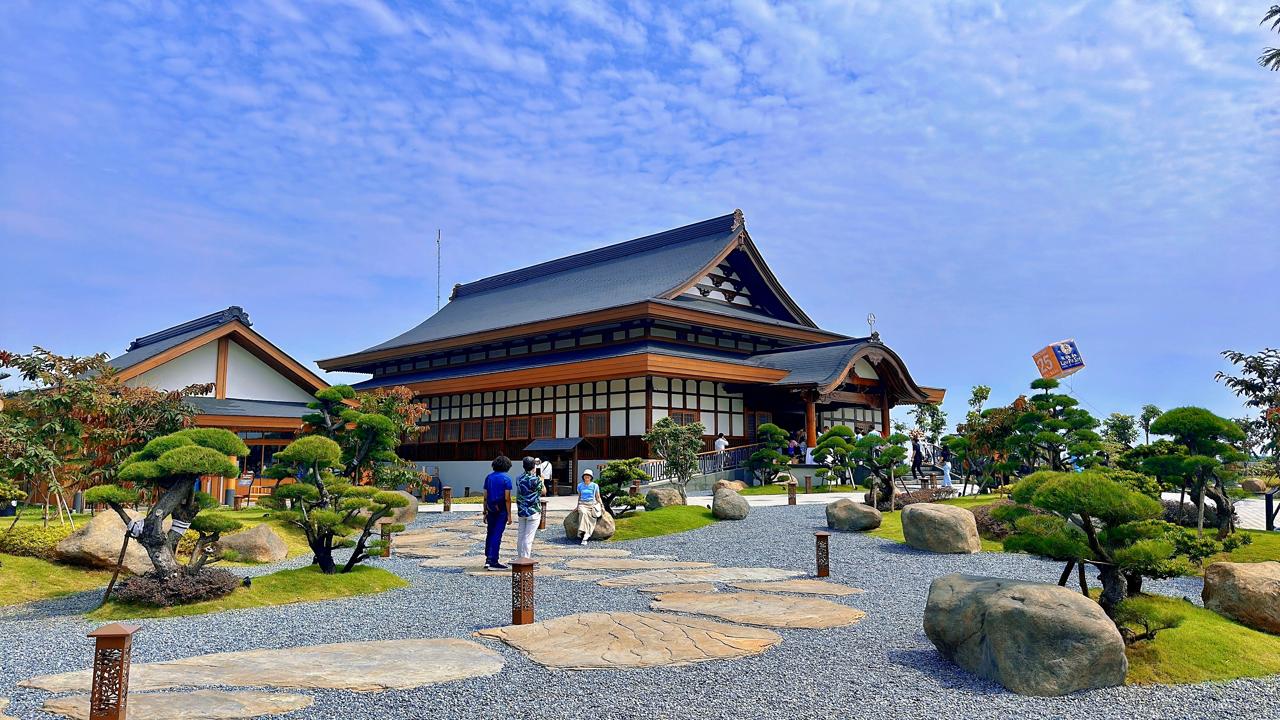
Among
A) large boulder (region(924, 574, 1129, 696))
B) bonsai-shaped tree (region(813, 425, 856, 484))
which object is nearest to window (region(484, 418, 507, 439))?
bonsai-shaped tree (region(813, 425, 856, 484))

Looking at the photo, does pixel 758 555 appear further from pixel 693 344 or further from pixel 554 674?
pixel 693 344

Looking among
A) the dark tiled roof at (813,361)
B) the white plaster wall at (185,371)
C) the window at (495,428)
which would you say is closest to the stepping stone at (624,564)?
the white plaster wall at (185,371)

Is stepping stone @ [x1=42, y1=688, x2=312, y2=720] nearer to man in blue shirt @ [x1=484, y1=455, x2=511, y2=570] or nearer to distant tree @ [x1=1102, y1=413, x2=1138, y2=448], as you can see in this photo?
man in blue shirt @ [x1=484, y1=455, x2=511, y2=570]

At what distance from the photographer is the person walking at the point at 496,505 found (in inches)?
466

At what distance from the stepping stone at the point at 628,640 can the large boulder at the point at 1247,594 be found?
456cm

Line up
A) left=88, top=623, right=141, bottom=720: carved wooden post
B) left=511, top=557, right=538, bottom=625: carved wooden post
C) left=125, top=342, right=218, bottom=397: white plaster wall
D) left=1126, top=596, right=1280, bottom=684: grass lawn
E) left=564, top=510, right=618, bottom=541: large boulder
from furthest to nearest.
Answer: left=125, top=342, right=218, bottom=397: white plaster wall < left=564, top=510, right=618, bottom=541: large boulder < left=511, top=557, right=538, bottom=625: carved wooden post < left=1126, top=596, right=1280, bottom=684: grass lawn < left=88, top=623, right=141, bottom=720: carved wooden post

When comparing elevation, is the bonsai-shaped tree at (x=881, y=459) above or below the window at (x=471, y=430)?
below

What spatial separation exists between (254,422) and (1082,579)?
2010cm

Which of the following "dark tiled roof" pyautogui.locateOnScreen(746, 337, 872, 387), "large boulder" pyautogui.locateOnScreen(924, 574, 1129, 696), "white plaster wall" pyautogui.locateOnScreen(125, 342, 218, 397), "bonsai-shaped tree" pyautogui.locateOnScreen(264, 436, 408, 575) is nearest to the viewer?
"large boulder" pyautogui.locateOnScreen(924, 574, 1129, 696)

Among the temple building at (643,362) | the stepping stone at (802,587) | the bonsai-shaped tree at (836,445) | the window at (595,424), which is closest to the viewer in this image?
the stepping stone at (802,587)

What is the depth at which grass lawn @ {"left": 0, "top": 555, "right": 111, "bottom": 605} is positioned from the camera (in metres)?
9.97

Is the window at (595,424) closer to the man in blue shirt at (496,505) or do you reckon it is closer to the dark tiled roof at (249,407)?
the dark tiled roof at (249,407)

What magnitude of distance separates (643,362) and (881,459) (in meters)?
9.85

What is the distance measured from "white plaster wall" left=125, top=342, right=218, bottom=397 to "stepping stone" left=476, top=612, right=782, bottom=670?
17.0 meters
